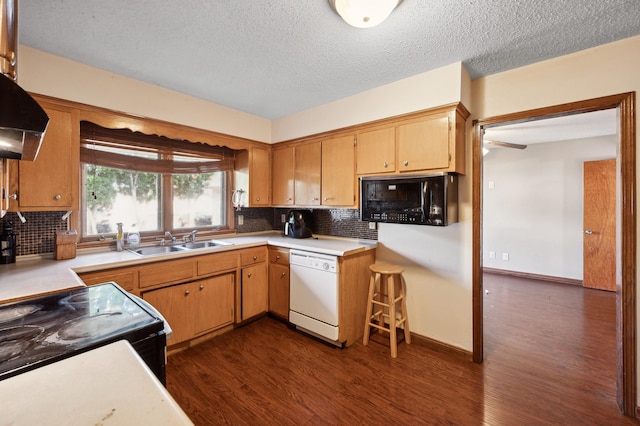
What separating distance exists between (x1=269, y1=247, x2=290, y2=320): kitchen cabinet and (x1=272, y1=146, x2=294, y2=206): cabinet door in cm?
68

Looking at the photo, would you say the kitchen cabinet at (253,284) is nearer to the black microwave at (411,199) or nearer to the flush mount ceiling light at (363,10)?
the black microwave at (411,199)

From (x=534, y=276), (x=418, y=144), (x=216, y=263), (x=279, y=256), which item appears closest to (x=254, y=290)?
(x=279, y=256)

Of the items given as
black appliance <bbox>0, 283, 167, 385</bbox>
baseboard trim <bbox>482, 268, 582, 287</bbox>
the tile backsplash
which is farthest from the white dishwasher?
baseboard trim <bbox>482, 268, 582, 287</bbox>

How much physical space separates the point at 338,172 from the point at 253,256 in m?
1.27

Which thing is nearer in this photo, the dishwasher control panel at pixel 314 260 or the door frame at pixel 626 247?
the door frame at pixel 626 247

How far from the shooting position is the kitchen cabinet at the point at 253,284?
2.85 meters

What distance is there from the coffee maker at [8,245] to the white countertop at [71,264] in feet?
0.19

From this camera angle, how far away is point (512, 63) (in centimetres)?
209

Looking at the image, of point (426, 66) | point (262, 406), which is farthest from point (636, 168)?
point (262, 406)

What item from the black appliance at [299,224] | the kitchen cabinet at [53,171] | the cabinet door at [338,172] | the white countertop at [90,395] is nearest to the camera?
the white countertop at [90,395]

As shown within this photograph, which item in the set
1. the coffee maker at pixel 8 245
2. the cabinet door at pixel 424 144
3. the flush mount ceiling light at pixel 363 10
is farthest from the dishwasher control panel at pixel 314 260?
the coffee maker at pixel 8 245

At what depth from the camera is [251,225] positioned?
367 centimetres

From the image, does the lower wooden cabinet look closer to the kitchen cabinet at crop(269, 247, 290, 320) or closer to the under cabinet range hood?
the kitchen cabinet at crop(269, 247, 290, 320)

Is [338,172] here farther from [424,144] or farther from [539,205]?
[539,205]
